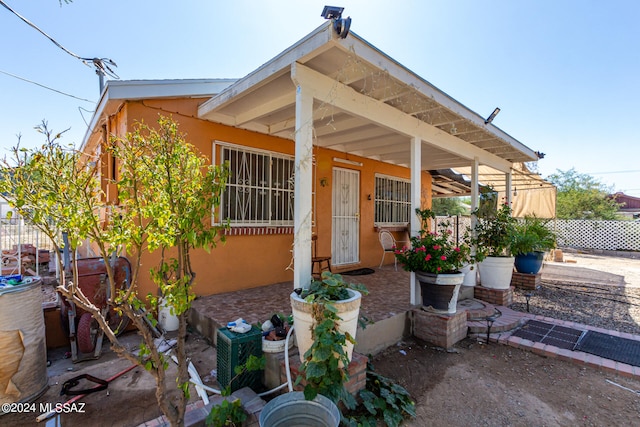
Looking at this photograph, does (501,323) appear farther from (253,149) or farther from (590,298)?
(253,149)

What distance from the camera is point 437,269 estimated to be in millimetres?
3293

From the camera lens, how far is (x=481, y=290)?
15.6 feet

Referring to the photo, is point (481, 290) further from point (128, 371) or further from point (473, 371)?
point (128, 371)

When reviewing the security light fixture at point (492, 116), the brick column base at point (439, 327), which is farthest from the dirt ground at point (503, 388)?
the security light fixture at point (492, 116)

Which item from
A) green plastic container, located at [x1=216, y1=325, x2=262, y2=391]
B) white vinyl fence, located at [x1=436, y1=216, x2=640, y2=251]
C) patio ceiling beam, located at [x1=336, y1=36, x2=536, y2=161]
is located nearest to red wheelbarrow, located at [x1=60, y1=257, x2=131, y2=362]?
green plastic container, located at [x1=216, y1=325, x2=262, y2=391]

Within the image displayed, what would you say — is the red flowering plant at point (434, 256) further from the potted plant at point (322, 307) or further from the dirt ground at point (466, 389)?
the potted plant at point (322, 307)

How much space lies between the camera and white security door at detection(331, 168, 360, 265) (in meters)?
5.92

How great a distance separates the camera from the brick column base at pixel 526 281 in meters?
5.68

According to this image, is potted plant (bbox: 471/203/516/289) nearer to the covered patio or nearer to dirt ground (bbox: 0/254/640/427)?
the covered patio

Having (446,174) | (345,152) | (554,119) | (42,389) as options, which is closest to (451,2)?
(345,152)

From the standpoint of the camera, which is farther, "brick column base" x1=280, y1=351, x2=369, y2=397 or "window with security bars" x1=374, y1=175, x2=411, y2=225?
"window with security bars" x1=374, y1=175, x2=411, y2=225

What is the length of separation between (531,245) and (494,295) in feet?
4.62

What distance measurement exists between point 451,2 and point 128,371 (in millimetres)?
6561

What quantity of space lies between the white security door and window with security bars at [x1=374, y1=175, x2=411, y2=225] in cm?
79
